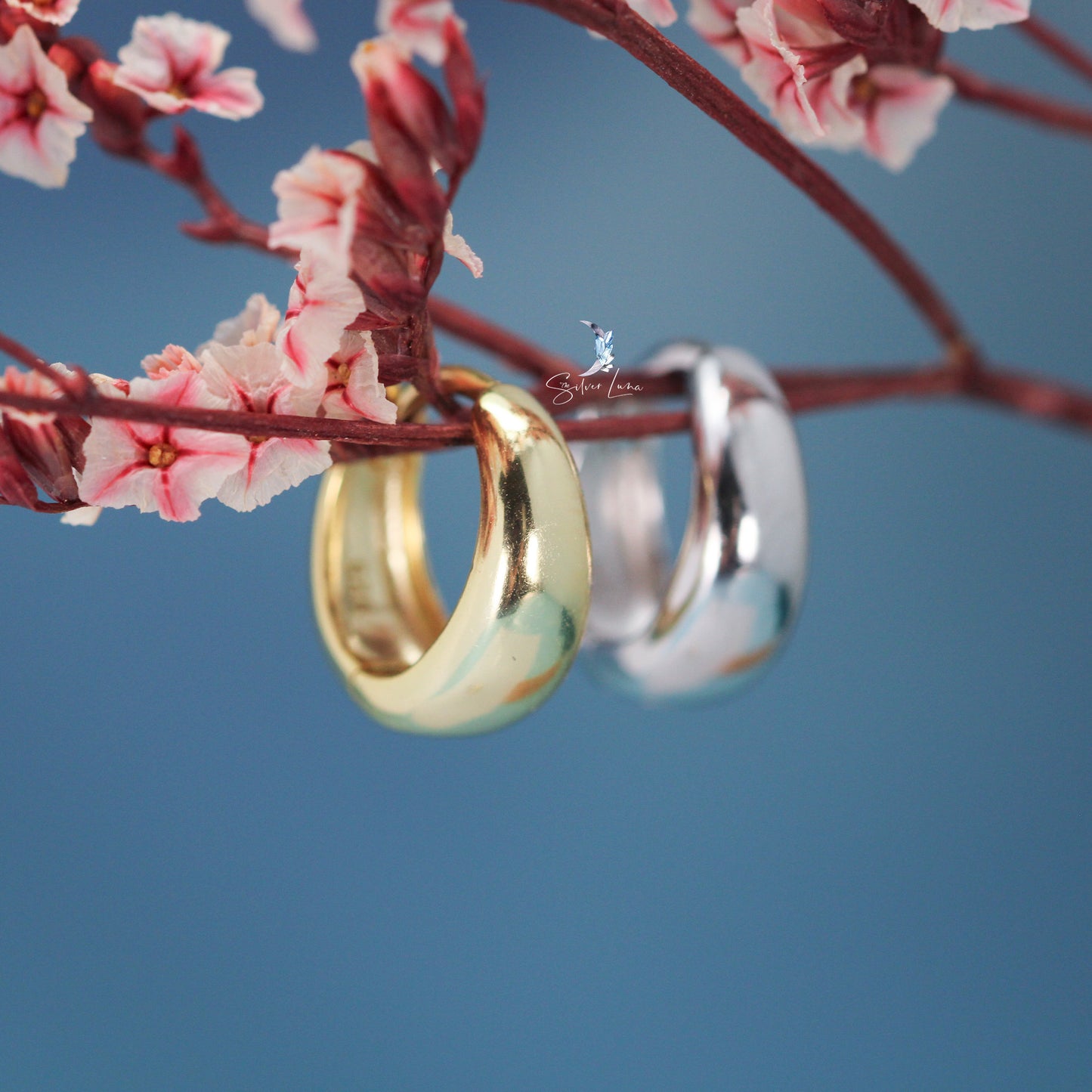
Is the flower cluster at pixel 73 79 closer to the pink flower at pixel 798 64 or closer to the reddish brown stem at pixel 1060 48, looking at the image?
the pink flower at pixel 798 64

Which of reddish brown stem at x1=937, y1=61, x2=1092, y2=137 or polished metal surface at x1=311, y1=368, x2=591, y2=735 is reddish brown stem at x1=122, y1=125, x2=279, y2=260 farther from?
reddish brown stem at x1=937, y1=61, x2=1092, y2=137

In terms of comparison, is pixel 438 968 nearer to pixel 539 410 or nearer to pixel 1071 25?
pixel 539 410

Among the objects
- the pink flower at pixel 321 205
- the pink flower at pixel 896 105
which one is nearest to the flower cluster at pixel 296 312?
the pink flower at pixel 321 205

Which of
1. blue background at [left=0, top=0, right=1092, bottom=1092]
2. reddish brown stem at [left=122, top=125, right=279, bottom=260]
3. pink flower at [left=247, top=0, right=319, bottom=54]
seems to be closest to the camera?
pink flower at [left=247, top=0, right=319, bottom=54]


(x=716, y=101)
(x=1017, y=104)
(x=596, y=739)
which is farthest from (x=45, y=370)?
(x=596, y=739)

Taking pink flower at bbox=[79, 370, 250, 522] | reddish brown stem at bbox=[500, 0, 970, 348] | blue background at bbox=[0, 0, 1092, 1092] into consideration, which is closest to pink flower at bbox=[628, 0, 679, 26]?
reddish brown stem at bbox=[500, 0, 970, 348]

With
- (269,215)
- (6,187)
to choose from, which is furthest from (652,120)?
(6,187)

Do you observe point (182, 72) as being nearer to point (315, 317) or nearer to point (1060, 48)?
point (315, 317)
